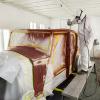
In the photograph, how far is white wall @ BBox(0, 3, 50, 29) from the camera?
12.6ft

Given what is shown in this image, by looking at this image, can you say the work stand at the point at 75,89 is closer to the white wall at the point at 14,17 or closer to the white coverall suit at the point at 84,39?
the white coverall suit at the point at 84,39

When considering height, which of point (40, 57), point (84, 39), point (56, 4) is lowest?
point (40, 57)

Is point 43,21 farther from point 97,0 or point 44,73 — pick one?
point 44,73

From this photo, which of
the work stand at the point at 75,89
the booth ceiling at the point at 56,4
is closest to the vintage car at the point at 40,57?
the work stand at the point at 75,89

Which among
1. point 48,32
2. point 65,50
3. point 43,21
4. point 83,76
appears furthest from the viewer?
point 43,21

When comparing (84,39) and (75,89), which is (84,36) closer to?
(84,39)

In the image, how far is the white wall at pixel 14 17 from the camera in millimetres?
3834

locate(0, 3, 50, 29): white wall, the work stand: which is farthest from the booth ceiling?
the work stand

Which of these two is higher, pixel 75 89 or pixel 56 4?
pixel 56 4

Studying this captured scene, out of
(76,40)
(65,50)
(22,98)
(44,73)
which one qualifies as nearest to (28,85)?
(22,98)

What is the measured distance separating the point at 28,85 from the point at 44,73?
0.24 metres

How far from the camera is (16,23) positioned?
4.46 meters

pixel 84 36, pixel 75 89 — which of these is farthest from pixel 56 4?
pixel 75 89

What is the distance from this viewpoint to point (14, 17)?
4.37 metres
